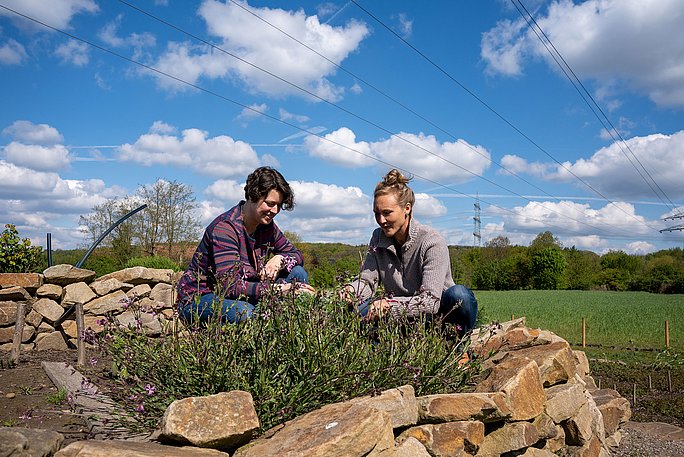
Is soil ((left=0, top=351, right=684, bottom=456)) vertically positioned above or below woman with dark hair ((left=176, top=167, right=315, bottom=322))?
below

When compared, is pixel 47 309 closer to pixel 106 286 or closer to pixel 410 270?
pixel 106 286

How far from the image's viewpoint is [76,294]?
8.62 meters

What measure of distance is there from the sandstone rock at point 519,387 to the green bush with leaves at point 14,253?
7957 mm

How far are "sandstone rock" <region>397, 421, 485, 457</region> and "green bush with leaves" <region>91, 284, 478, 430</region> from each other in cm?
28

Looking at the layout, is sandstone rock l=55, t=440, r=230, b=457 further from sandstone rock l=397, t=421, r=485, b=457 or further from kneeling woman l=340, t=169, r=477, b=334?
kneeling woman l=340, t=169, r=477, b=334

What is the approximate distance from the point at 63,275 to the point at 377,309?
6566mm

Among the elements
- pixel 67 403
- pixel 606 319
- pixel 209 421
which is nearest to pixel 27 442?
pixel 209 421

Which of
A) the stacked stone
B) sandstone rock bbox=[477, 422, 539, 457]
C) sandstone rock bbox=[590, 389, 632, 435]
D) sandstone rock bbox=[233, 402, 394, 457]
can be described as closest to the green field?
sandstone rock bbox=[590, 389, 632, 435]

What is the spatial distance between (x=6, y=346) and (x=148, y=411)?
6.27 metres

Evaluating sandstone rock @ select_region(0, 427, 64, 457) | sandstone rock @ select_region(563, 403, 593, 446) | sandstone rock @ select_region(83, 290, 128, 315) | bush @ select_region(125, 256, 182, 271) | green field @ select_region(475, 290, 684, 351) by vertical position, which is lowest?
green field @ select_region(475, 290, 684, 351)

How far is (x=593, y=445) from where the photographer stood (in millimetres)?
4258

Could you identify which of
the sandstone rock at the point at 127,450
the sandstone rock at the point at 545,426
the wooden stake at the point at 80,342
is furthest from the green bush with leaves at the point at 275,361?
the wooden stake at the point at 80,342

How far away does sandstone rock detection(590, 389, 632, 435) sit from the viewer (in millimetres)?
5195

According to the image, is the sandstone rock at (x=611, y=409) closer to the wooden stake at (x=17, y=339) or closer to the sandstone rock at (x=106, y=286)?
the wooden stake at (x=17, y=339)
